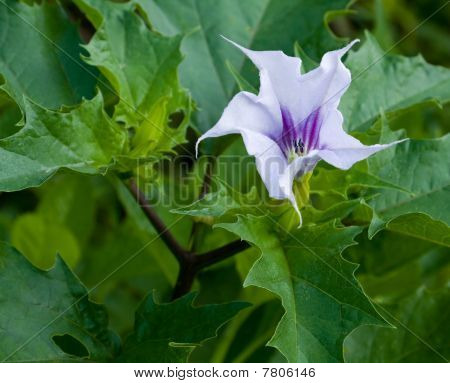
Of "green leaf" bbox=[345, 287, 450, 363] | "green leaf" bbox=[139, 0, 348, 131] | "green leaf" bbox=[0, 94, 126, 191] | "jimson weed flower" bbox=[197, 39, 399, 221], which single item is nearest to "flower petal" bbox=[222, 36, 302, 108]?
"jimson weed flower" bbox=[197, 39, 399, 221]

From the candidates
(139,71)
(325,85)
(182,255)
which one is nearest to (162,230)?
(182,255)

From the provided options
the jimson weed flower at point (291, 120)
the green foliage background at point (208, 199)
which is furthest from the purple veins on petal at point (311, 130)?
the green foliage background at point (208, 199)

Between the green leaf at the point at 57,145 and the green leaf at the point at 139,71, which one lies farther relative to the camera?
the green leaf at the point at 139,71

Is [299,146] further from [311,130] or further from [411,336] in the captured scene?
[411,336]

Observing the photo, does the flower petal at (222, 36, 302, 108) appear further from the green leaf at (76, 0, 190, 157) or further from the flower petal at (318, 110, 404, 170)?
the green leaf at (76, 0, 190, 157)

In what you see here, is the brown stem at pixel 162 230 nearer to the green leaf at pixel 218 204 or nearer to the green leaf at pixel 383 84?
the green leaf at pixel 218 204

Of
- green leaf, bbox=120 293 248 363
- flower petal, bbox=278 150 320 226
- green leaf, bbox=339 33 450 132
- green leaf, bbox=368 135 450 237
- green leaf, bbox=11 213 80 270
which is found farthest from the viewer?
green leaf, bbox=11 213 80 270

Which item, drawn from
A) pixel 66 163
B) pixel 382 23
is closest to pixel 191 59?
pixel 66 163
